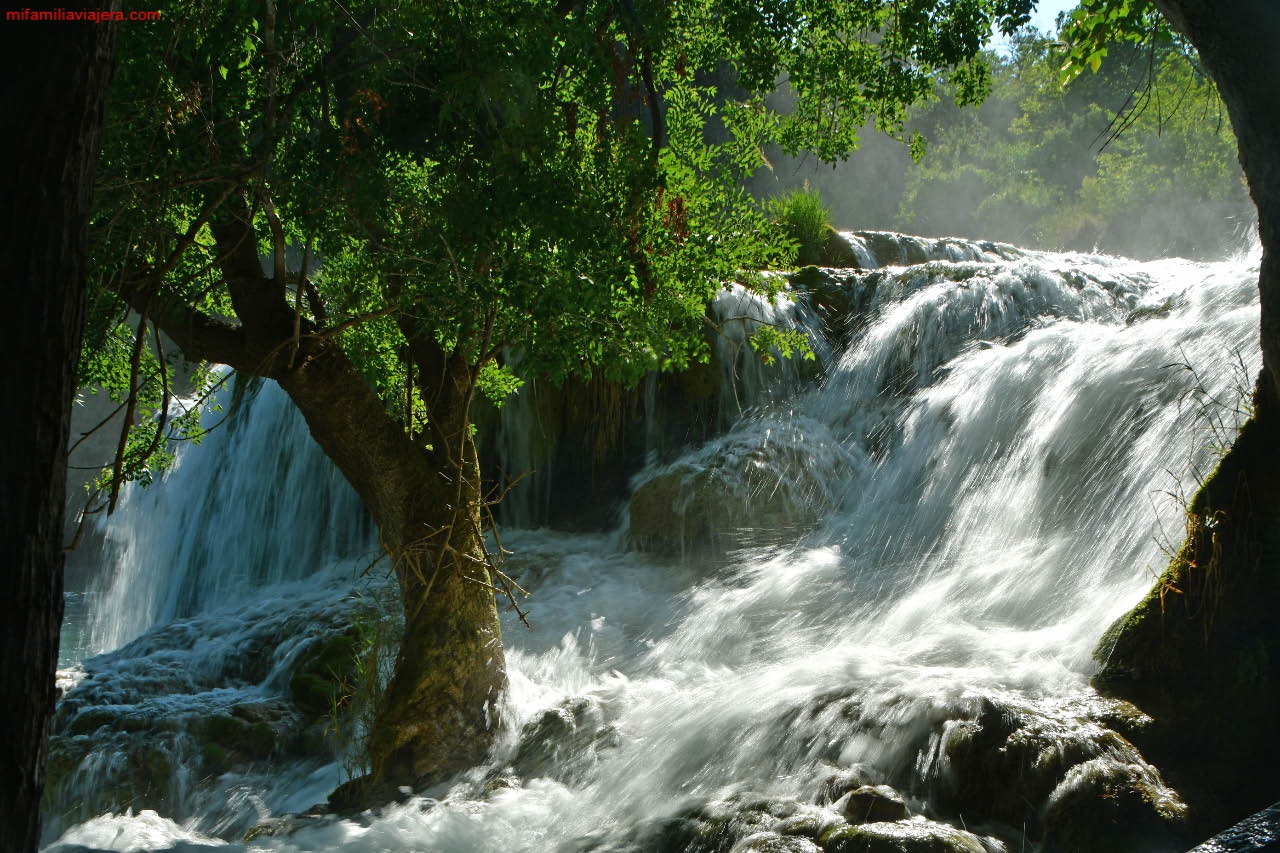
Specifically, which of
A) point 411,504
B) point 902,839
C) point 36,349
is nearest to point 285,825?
point 411,504

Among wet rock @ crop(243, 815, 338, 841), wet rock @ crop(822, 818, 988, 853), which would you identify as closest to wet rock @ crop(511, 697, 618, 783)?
wet rock @ crop(243, 815, 338, 841)

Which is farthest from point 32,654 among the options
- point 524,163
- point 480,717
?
point 480,717

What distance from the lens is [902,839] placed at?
465cm

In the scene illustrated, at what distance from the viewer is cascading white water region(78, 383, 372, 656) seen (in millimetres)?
13156

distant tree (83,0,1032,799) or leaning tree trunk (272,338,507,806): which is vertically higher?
distant tree (83,0,1032,799)

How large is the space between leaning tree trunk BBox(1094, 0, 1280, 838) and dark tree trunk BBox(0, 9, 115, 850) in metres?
4.55

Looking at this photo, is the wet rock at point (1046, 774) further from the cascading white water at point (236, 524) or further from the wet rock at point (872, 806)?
the cascading white water at point (236, 524)

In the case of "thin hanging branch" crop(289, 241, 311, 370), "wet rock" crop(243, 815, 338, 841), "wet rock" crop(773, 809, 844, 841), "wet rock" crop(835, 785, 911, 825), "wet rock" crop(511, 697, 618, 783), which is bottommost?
"wet rock" crop(243, 815, 338, 841)

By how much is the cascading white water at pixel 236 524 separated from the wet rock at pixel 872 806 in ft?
29.3

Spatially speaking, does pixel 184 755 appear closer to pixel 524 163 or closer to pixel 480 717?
pixel 480 717

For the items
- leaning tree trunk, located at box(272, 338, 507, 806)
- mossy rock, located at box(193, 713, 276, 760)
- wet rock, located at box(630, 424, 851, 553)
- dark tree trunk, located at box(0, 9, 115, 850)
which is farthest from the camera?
wet rock, located at box(630, 424, 851, 553)

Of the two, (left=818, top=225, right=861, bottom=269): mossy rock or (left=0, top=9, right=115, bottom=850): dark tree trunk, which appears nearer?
(left=0, top=9, right=115, bottom=850): dark tree trunk

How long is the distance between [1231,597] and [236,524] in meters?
11.8

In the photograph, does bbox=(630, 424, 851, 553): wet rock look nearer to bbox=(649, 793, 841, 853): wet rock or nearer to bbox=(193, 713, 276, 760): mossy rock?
bbox=(193, 713, 276, 760): mossy rock
